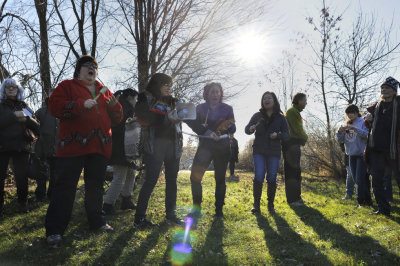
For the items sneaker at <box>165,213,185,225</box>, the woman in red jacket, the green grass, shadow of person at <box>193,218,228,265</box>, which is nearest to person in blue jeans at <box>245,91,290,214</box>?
the green grass

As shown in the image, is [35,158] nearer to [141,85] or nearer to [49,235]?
[49,235]

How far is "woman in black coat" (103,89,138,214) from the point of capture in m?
4.72

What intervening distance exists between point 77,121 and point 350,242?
3369 millimetres

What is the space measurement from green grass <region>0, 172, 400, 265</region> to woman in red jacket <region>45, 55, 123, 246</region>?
367mm

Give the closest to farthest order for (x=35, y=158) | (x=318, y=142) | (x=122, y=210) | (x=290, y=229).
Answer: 1. (x=290, y=229)
2. (x=122, y=210)
3. (x=35, y=158)
4. (x=318, y=142)

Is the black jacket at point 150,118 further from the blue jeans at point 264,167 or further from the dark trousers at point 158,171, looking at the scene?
the blue jeans at point 264,167

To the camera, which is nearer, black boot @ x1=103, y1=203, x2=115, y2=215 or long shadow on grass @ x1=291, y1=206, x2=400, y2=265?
long shadow on grass @ x1=291, y1=206, x2=400, y2=265

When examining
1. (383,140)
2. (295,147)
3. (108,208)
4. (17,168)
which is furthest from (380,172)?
(17,168)

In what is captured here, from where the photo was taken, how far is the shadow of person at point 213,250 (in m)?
2.93

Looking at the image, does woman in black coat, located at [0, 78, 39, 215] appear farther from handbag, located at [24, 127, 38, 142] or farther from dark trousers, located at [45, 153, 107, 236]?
dark trousers, located at [45, 153, 107, 236]

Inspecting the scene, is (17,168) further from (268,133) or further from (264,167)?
(268,133)

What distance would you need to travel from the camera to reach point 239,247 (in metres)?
3.38

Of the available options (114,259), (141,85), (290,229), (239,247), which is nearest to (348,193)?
(290,229)

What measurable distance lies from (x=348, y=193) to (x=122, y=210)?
507 cm
